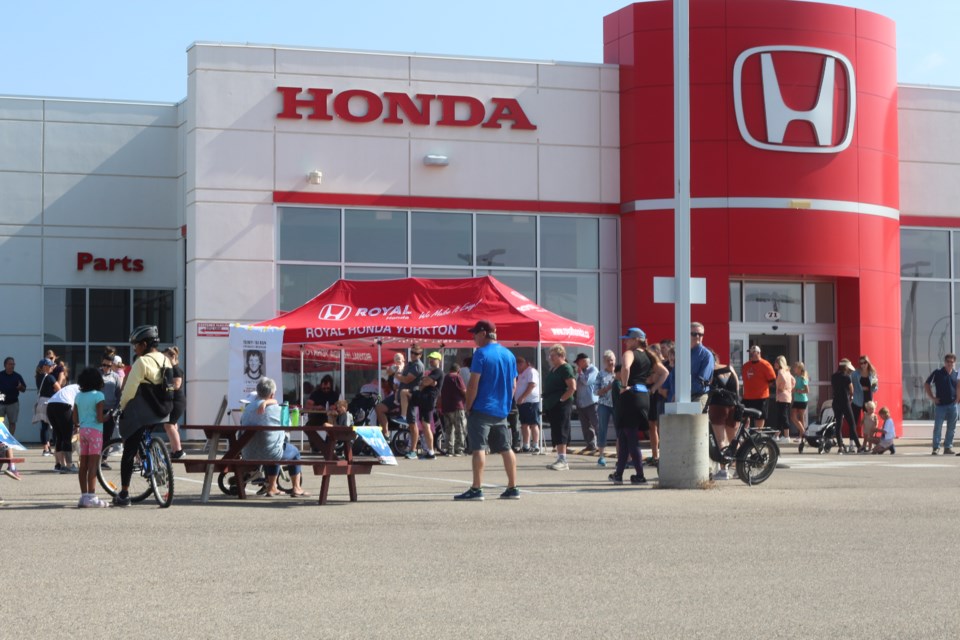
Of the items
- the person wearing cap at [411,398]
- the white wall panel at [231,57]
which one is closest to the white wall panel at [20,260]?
the white wall panel at [231,57]

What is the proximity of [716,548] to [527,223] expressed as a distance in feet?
66.2

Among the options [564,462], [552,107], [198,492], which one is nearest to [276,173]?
[552,107]

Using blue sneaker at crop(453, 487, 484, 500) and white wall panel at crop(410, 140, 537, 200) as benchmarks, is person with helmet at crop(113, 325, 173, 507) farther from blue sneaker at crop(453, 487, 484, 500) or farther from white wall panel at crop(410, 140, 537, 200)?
white wall panel at crop(410, 140, 537, 200)

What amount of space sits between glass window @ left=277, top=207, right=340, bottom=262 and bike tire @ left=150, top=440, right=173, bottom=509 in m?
14.7

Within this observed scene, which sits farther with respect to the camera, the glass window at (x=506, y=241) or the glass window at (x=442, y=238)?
the glass window at (x=506, y=241)

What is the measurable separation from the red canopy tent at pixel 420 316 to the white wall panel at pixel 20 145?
8.93m

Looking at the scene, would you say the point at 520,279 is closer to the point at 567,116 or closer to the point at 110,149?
the point at 567,116

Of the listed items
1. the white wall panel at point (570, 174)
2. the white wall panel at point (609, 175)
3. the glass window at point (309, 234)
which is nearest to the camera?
the glass window at point (309, 234)

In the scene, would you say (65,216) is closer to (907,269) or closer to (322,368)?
(322,368)

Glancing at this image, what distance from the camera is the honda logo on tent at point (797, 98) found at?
2933cm

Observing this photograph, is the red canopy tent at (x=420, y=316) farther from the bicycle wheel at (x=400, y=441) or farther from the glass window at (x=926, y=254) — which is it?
the glass window at (x=926, y=254)

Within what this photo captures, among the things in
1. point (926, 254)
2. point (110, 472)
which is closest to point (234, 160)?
point (110, 472)

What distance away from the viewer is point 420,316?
25484 millimetres

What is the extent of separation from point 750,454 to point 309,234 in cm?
1429
